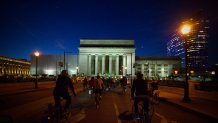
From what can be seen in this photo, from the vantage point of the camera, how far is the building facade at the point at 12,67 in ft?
434

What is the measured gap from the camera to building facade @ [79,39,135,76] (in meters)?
147

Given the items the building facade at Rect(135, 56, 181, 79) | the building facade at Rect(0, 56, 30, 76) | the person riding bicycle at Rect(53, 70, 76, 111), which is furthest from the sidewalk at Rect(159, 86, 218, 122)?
the building facade at Rect(135, 56, 181, 79)

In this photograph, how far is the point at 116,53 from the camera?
148125mm

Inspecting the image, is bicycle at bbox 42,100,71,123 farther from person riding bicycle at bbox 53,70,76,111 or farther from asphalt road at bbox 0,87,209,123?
asphalt road at bbox 0,87,209,123

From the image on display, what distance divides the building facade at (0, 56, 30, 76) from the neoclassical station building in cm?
621

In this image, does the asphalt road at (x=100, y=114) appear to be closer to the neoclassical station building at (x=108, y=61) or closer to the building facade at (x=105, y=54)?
the neoclassical station building at (x=108, y=61)

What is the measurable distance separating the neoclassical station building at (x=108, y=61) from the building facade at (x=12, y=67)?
6.21 m

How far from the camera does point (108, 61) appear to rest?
158m

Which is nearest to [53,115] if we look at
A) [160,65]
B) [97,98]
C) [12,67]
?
[97,98]

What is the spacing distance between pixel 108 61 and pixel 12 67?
4608 centimetres

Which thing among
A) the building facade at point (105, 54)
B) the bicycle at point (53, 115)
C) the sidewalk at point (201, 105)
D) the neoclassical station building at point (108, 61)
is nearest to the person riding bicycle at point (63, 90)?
the bicycle at point (53, 115)

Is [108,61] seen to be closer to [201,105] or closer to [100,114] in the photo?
[201,105]

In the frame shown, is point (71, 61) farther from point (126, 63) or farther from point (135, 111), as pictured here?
point (135, 111)

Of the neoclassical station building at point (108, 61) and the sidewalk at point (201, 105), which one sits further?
→ the neoclassical station building at point (108, 61)
